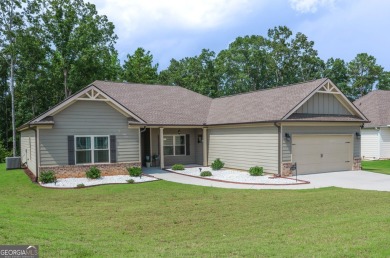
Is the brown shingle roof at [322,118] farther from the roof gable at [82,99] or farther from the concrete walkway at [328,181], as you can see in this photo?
the roof gable at [82,99]

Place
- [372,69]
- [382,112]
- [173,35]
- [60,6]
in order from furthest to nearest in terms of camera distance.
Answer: [372,69], [60,6], [382,112], [173,35]

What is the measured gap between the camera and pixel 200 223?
8188 millimetres

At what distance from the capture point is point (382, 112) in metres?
28.7

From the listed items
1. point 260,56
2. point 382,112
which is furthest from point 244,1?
point 260,56

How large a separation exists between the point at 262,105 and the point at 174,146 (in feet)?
21.8

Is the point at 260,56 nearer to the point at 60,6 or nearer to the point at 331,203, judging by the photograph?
the point at 60,6

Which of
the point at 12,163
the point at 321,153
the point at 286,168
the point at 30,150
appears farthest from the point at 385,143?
the point at 12,163

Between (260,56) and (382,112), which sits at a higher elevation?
(260,56)

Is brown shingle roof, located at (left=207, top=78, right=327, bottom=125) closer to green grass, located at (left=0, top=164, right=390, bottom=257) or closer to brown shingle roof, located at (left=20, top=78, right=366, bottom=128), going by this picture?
brown shingle roof, located at (left=20, top=78, right=366, bottom=128)

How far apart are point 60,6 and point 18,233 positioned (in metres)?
35.7

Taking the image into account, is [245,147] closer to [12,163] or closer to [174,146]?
[174,146]

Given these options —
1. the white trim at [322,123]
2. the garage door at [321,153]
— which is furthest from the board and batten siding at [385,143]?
the garage door at [321,153]

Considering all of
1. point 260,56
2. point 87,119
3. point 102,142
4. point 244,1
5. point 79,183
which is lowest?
point 79,183

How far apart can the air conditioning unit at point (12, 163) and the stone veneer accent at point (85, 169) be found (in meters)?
7.15
